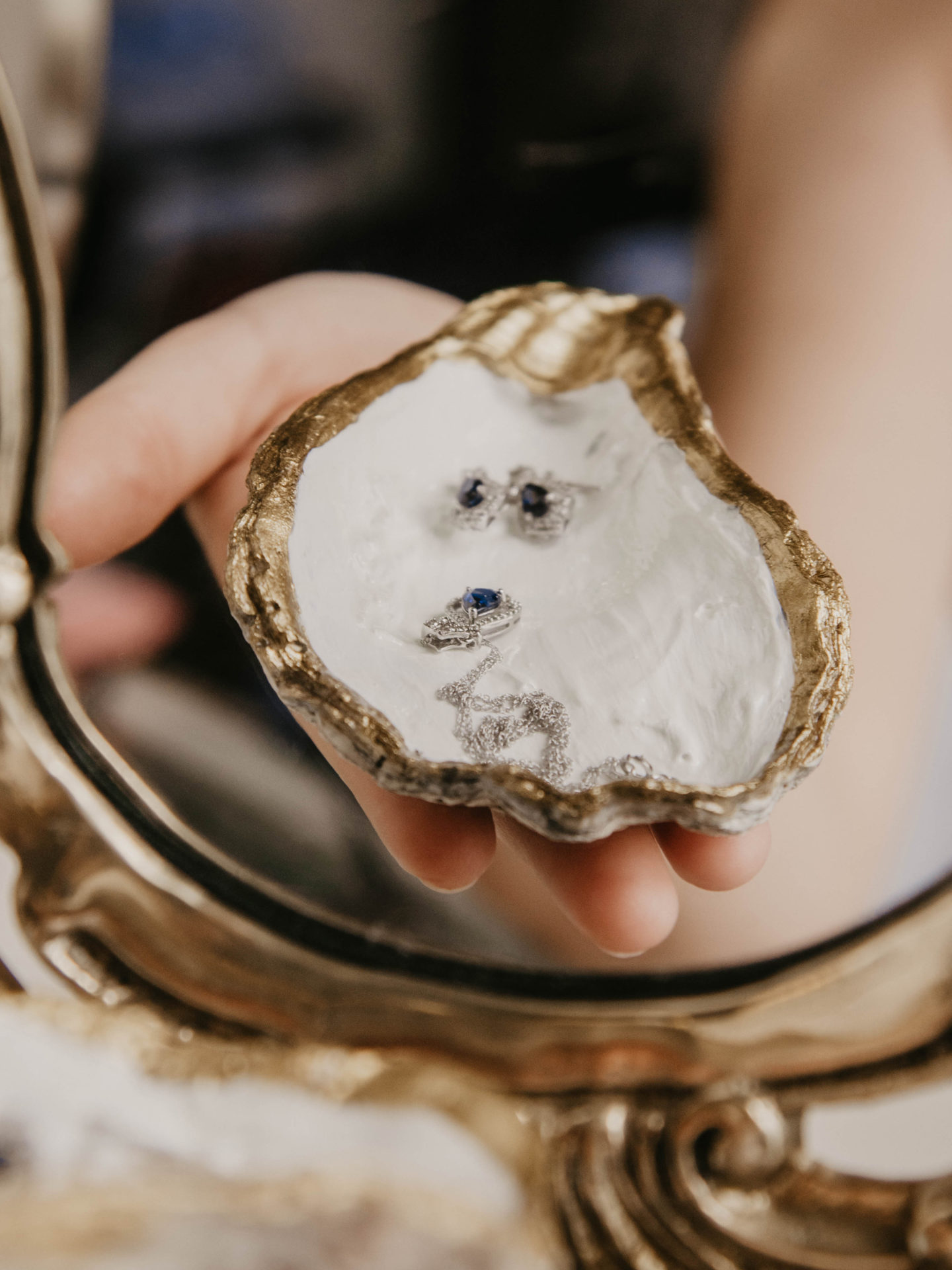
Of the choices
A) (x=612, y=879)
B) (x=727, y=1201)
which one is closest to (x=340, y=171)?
(x=612, y=879)

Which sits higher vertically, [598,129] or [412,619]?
[598,129]

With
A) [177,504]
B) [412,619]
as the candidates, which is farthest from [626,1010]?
[177,504]

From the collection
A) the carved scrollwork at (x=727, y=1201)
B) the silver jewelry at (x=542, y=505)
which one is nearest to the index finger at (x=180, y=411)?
the silver jewelry at (x=542, y=505)

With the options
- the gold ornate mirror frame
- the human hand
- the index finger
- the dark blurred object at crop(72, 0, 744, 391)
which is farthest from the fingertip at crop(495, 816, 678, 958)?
the dark blurred object at crop(72, 0, 744, 391)

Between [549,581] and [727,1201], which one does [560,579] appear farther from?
[727,1201]

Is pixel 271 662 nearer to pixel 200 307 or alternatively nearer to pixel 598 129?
pixel 200 307

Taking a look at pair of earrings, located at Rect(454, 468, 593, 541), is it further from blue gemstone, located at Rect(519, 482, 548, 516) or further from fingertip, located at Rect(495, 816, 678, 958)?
fingertip, located at Rect(495, 816, 678, 958)

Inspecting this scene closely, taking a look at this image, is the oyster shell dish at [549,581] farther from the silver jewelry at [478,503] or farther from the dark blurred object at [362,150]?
the dark blurred object at [362,150]
